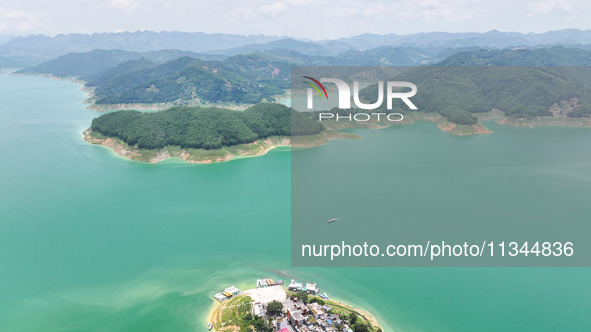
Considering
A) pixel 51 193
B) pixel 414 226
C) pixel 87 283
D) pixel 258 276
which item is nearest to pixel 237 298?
pixel 258 276

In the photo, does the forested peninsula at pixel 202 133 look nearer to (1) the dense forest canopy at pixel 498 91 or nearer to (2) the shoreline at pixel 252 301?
(2) the shoreline at pixel 252 301

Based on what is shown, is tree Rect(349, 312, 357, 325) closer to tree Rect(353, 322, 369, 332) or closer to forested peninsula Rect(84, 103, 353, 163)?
tree Rect(353, 322, 369, 332)

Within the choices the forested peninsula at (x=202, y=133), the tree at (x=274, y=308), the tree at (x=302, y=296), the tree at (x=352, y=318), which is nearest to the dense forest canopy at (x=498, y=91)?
the forested peninsula at (x=202, y=133)

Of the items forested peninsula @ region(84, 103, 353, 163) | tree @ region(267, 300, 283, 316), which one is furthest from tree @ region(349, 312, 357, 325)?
forested peninsula @ region(84, 103, 353, 163)

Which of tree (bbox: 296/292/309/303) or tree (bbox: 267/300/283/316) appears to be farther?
tree (bbox: 296/292/309/303)

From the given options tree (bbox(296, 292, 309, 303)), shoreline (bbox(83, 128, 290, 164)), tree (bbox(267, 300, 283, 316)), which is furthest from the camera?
shoreline (bbox(83, 128, 290, 164))

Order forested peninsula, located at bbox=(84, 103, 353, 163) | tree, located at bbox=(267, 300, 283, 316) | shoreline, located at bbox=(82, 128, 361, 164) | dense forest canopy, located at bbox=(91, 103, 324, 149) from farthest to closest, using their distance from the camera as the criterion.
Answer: dense forest canopy, located at bbox=(91, 103, 324, 149) → forested peninsula, located at bbox=(84, 103, 353, 163) → shoreline, located at bbox=(82, 128, 361, 164) → tree, located at bbox=(267, 300, 283, 316)

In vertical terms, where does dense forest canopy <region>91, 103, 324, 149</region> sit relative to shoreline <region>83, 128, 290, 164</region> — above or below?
above
